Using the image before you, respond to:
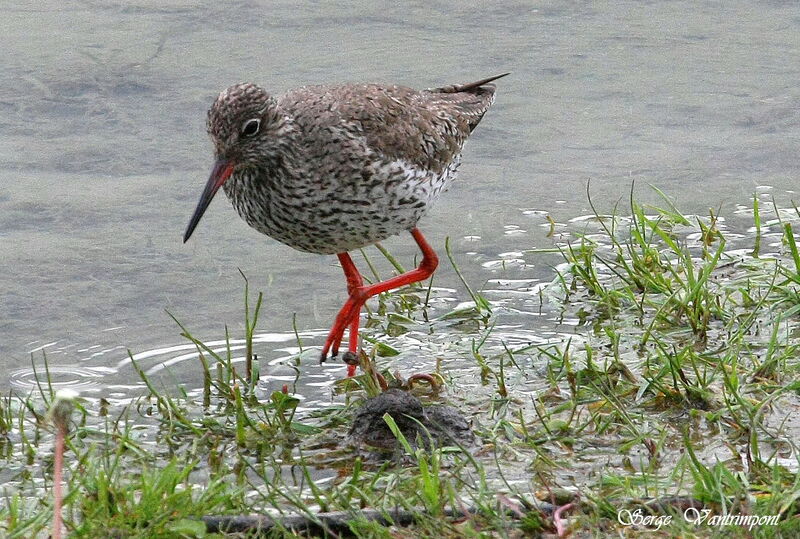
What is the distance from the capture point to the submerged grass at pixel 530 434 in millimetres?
4062

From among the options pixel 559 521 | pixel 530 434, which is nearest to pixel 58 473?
pixel 559 521

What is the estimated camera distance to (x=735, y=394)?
4758mm

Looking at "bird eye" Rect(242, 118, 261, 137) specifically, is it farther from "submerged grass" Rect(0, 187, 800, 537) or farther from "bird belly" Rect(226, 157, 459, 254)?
"submerged grass" Rect(0, 187, 800, 537)

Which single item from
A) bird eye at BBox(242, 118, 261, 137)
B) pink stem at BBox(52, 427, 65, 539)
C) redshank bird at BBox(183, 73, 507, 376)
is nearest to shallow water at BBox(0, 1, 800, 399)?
redshank bird at BBox(183, 73, 507, 376)

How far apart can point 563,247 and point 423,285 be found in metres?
0.81

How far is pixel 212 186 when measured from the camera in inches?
216

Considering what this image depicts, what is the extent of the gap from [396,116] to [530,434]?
2.05 metres

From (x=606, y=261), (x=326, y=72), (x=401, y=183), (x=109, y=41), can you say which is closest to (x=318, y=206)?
(x=401, y=183)

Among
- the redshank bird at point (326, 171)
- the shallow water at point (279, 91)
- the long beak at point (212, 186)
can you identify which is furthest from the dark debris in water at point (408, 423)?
the long beak at point (212, 186)

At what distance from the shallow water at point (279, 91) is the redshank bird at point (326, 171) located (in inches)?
22.6

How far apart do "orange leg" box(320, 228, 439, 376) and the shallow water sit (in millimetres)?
165

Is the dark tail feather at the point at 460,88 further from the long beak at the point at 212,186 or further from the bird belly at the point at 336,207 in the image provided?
the long beak at the point at 212,186

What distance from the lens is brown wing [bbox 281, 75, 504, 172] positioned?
5922mm

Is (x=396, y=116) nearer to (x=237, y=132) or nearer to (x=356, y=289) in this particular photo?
(x=356, y=289)
